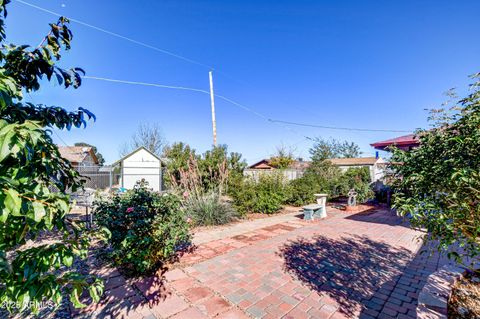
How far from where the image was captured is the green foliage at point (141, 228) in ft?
10.1

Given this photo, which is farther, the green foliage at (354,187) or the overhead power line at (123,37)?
the green foliage at (354,187)

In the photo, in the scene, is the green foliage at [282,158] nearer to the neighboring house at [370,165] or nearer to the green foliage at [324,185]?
the neighboring house at [370,165]

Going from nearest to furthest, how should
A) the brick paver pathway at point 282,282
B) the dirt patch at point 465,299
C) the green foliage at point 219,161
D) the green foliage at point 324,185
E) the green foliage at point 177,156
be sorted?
the dirt patch at point 465,299, the brick paver pathway at point 282,282, the green foliage at point 219,161, the green foliage at point 324,185, the green foliage at point 177,156

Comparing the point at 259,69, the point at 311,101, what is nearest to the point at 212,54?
the point at 259,69

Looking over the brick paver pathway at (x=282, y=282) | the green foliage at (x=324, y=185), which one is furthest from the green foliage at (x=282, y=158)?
the brick paver pathway at (x=282, y=282)

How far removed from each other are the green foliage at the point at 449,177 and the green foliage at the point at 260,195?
5.39 metres

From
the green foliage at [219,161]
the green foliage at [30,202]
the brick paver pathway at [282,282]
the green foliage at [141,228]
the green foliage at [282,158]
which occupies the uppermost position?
the green foliage at [282,158]

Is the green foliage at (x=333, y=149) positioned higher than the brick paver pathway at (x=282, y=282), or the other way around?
the green foliage at (x=333, y=149)

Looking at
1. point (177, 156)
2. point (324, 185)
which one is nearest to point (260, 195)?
point (324, 185)

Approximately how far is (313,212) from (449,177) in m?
5.44

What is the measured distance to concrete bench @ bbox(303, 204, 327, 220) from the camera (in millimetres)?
6699

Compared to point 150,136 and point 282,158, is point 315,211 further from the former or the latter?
point 150,136

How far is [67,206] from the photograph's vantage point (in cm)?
80

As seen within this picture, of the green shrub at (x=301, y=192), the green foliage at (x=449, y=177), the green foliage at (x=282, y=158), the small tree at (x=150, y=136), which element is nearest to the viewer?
the green foliage at (x=449, y=177)
